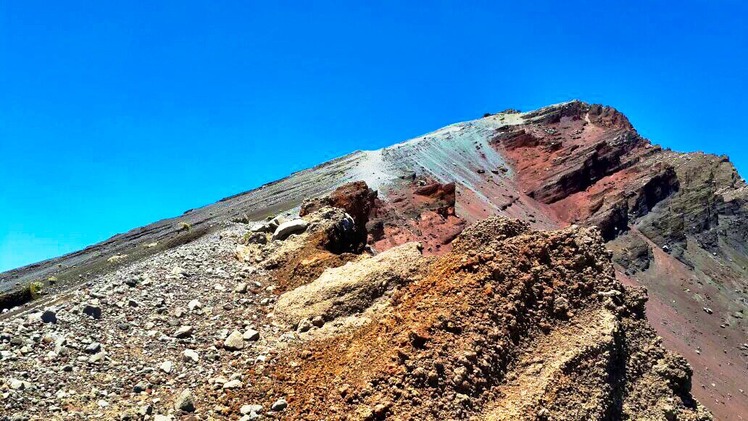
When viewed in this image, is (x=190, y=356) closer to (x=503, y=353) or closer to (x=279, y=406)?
(x=279, y=406)

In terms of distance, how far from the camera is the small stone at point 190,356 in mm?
10820

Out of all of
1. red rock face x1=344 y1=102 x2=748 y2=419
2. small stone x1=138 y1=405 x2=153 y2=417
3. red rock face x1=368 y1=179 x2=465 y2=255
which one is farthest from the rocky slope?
red rock face x1=344 y1=102 x2=748 y2=419

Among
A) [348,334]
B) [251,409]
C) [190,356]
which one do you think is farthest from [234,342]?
[251,409]

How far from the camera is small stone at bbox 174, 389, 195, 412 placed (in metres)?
9.23

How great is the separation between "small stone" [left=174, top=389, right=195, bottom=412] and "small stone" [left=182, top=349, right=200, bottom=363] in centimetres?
136

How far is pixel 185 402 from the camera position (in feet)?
30.5

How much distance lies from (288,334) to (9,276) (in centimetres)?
3453

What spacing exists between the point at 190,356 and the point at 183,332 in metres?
1.01

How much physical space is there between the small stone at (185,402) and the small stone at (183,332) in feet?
7.89

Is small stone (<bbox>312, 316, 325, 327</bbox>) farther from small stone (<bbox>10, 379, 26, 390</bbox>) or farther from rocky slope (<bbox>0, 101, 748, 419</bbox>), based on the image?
small stone (<bbox>10, 379, 26, 390</bbox>)

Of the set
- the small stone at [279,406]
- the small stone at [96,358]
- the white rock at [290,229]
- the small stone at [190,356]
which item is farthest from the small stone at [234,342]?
the white rock at [290,229]

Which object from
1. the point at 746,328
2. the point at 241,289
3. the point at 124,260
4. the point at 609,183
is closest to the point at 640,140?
the point at 609,183

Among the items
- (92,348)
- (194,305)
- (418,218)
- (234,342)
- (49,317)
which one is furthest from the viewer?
(418,218)

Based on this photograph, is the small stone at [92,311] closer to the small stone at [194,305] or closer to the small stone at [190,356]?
the small stone at [194,305]
